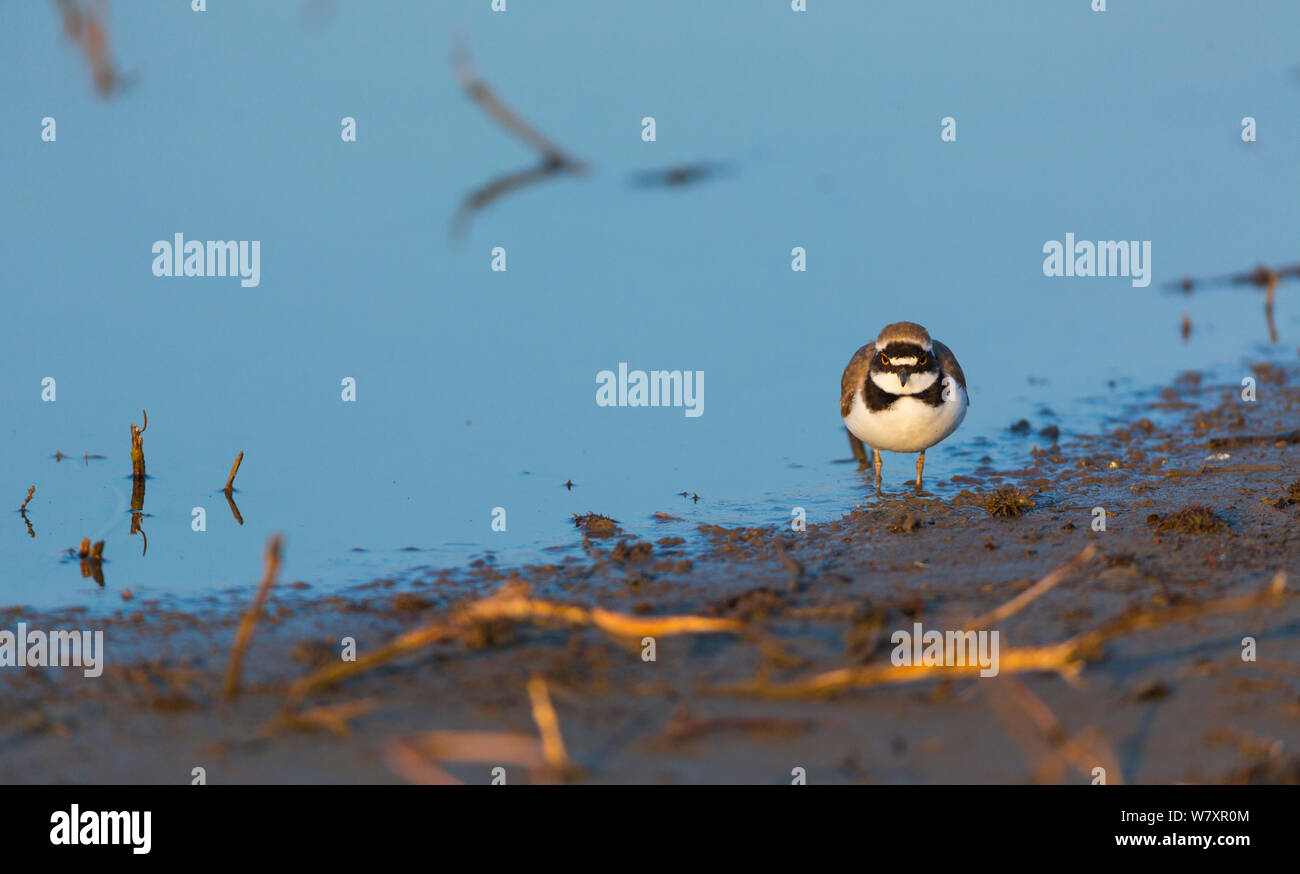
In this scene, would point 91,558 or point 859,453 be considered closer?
point 91,558

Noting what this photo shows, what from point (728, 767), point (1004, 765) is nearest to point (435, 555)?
point (728, 767)

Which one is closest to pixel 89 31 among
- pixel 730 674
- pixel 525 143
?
pixel 525 143

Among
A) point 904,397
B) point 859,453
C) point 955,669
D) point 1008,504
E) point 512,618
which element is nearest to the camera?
point 955,669

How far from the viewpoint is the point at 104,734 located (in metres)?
4.77

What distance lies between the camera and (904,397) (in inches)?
331

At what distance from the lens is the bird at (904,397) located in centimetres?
840

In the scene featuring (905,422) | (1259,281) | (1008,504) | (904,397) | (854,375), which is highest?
(1259,281)

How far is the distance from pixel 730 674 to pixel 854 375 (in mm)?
4166

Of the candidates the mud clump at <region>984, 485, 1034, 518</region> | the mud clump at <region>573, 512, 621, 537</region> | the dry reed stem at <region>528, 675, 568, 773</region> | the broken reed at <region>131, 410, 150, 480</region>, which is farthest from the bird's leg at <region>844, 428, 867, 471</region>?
the dry reed stem at <region>528, 675, 568, 773</region>

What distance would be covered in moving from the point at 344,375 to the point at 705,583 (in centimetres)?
470

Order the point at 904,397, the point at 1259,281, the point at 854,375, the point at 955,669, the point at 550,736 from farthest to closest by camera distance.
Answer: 1. the point at 1259,281
2. the point at 854,375
3. the point at 904,397
4. the point at 955,669
5. the point at 550,736

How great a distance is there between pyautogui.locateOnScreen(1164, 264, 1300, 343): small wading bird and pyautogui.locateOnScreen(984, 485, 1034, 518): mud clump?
6.37 metres

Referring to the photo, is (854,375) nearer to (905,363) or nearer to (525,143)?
(905,363)

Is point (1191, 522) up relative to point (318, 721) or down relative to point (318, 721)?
up
